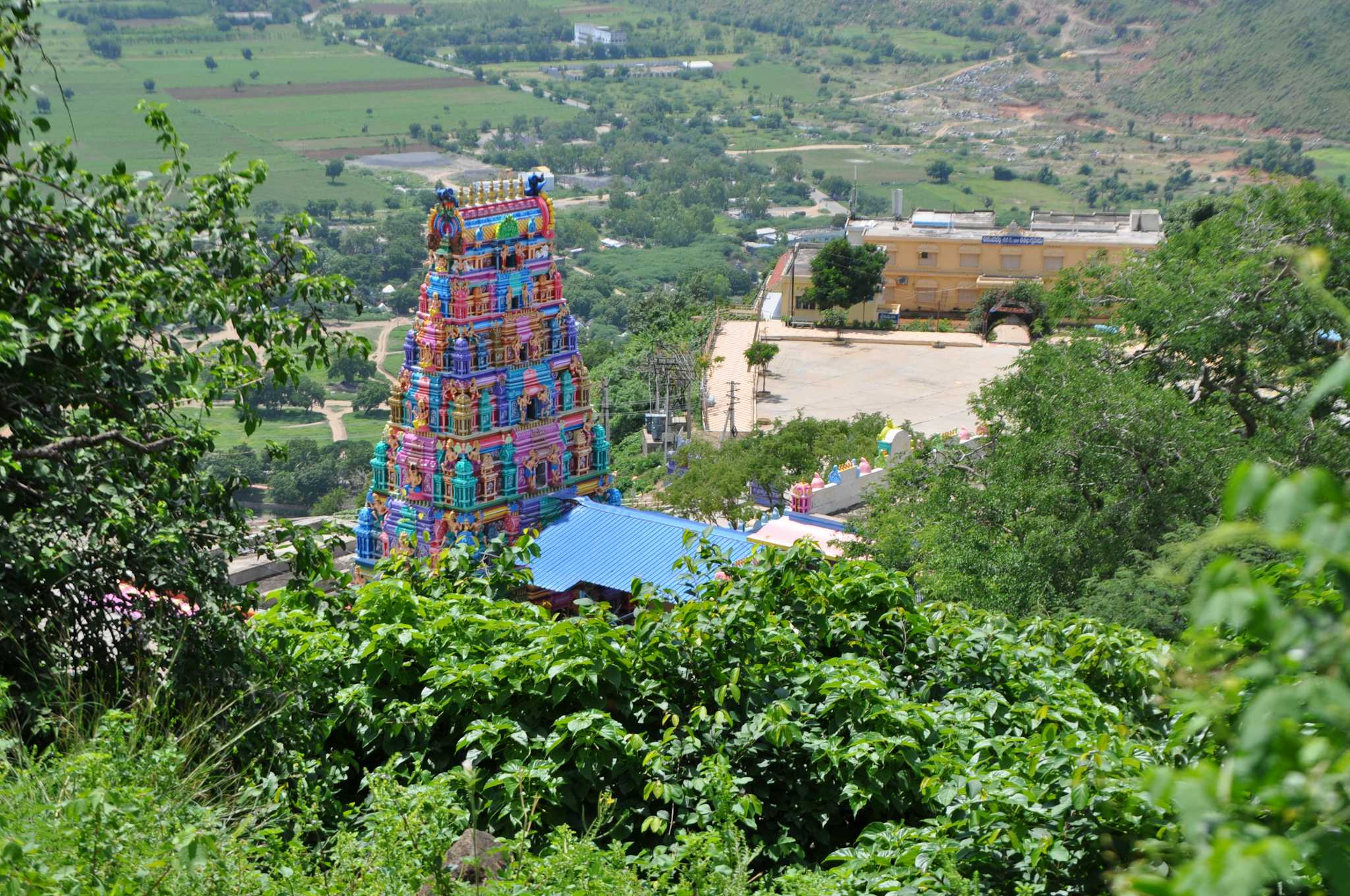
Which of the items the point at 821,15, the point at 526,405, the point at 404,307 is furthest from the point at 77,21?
the point at 526,405

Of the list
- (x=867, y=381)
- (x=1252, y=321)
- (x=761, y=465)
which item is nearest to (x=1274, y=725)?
(x=1252, y=321)

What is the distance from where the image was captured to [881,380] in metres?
42.2

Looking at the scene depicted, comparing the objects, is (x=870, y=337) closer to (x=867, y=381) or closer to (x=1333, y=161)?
(x=867, y=381)

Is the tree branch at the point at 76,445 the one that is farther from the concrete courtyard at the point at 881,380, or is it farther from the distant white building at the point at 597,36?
the distant white building at the point at 597,36

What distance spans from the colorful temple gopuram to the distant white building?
16906 cm

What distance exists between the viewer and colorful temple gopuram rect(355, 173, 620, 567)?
69.7 ft

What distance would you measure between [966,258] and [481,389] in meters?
33.0

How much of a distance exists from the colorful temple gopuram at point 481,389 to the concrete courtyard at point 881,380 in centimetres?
1520

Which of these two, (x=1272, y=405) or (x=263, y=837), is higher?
(x=263, y=837)

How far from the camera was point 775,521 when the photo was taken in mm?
22375

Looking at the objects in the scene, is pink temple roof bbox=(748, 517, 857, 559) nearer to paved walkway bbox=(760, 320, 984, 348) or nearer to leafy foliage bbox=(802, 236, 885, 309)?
paved walkway bbox=(760, 320, 984, 348)

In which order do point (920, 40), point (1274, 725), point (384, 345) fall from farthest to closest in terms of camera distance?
point (920, 40)
point (384, 345)
point (1274, 725)

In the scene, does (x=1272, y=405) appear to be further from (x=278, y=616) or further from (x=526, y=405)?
(x=278, y=616)

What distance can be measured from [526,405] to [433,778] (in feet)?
50.0
